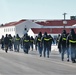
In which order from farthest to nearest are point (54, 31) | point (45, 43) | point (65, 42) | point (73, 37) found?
point (54, 31)
point (45, 43)
point (65, 42)
point (73, 37)

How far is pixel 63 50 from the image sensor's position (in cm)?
2206

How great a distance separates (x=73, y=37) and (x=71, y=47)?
1.92 feet

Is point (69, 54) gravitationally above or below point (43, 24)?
above

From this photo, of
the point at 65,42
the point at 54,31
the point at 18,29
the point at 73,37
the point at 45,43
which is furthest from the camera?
the point at 18,29

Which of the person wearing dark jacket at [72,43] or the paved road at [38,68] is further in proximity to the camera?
the person wearing dark jacket at [72,43]

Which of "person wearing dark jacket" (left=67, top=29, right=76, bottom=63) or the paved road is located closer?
the paved road

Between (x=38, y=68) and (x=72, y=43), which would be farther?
(x=72, y=43)

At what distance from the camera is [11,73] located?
1496 centimetres

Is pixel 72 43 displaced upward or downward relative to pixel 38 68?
upward

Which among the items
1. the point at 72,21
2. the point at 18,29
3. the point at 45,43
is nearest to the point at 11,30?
the point at 18,29

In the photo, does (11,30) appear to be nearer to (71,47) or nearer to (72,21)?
(72,21)

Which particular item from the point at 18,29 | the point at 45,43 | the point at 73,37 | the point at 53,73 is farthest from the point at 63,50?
the point at 18,29

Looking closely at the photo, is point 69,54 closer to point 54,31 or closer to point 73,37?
point 73,37

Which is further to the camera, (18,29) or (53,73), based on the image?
(18,29)
